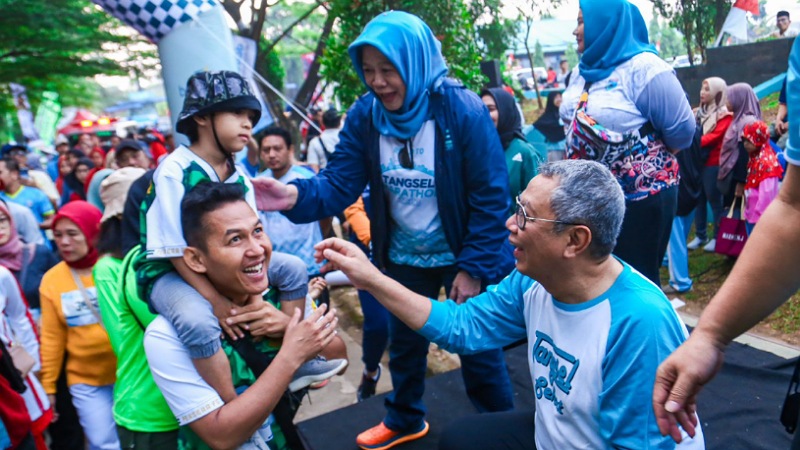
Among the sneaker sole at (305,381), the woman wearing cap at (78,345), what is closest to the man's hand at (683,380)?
the sneaker sole at (305,381)

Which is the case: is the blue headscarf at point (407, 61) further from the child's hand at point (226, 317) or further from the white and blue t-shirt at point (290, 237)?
the white and blue t-shirt at point (290, 237)

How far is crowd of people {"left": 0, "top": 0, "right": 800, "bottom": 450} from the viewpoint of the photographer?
1565 mm

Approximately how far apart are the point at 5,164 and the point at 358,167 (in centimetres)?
484

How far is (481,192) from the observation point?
2.49m

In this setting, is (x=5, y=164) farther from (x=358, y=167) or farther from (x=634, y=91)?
(x=634, y=91)

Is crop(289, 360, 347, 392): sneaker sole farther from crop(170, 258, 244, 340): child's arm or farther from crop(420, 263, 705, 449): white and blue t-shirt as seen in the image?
crop(420, 263, 705, 449): white and blue t-shirt

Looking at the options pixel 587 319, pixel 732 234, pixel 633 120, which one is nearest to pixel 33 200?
pixel 633 120

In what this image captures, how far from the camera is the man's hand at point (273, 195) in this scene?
8.18 feet

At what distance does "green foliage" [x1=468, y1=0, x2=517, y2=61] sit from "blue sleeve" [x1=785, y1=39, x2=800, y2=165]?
6789 mm

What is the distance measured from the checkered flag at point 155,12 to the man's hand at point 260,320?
2638 millimetres

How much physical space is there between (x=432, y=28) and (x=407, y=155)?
12.0 ft

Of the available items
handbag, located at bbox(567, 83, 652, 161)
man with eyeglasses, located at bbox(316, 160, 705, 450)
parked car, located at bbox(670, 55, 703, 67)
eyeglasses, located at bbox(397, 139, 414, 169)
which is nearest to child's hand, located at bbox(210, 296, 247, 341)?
man with eyeglasses, located at bbox(316, 160, 705, 450)

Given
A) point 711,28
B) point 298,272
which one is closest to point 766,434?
point 298,272

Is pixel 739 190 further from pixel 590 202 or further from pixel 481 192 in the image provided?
pixel 590 202
